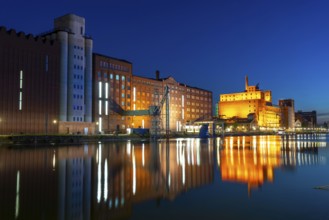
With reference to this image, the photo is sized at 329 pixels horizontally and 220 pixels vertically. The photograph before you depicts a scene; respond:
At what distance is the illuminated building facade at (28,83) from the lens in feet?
278

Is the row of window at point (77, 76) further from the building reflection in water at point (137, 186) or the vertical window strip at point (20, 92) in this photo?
the building reflection in water at point (137, 186)

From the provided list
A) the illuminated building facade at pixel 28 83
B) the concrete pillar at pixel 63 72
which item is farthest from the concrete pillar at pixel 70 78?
the illuminated building facade at pixel 28 83

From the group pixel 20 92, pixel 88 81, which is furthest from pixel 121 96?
pixel 20 92

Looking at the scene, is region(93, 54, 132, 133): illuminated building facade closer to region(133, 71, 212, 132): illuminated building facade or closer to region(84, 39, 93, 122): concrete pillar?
region(133, 71, 212, 132): illuminated building facade

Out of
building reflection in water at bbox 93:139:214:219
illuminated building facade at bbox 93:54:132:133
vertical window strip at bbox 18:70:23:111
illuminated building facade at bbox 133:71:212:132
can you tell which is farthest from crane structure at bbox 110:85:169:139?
building reflection in water at bbox 93:139:214:219

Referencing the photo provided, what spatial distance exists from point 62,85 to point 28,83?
11434 mm

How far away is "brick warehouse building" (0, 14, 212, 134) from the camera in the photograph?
3401 inches

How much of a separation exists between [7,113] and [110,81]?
161 feet

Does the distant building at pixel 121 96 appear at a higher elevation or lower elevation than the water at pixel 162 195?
higher

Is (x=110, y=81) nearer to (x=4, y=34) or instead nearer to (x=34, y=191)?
(x=4, y=34)

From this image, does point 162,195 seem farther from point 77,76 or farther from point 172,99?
point 172,99

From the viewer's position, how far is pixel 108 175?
21625mm

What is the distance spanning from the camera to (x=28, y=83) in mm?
90250

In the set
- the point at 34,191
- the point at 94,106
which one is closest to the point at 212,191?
the point at 34,191
